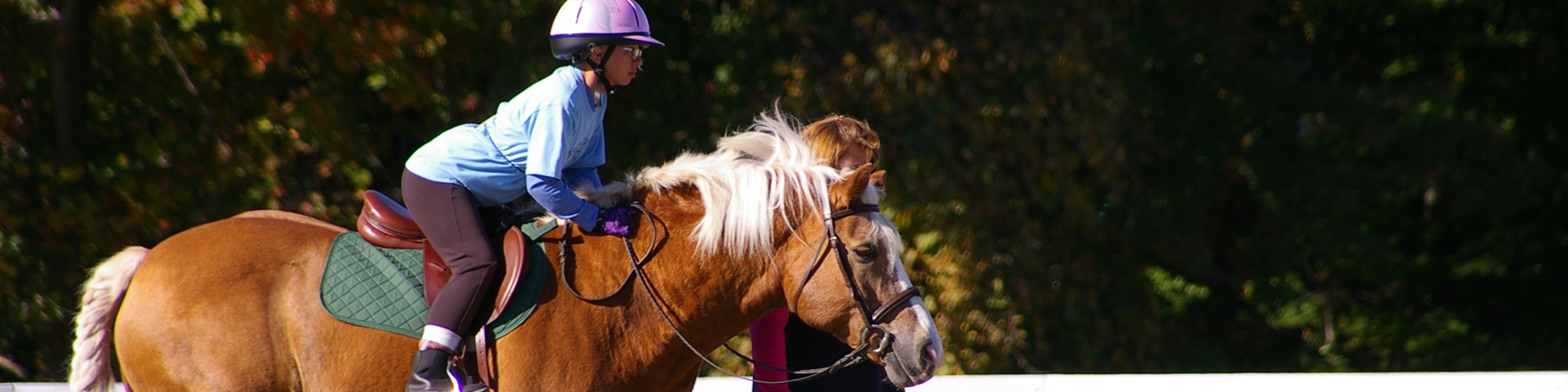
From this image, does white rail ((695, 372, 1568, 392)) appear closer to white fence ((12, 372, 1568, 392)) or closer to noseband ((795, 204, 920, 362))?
white fence ((12, 372, 1568, 392))

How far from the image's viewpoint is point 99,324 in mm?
3092

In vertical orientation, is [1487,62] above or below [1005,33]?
below

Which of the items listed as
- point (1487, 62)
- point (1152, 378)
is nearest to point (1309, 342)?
point (1487, 62)

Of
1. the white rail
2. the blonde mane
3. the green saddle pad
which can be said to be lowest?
the white rail

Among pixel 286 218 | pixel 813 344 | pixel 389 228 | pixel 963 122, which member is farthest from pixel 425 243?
pixel 963 122

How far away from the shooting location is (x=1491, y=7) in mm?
10172

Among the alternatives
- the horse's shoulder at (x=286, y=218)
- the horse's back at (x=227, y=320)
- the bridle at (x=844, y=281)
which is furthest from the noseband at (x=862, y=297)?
the horse's shoulder at (x=286, y=218)

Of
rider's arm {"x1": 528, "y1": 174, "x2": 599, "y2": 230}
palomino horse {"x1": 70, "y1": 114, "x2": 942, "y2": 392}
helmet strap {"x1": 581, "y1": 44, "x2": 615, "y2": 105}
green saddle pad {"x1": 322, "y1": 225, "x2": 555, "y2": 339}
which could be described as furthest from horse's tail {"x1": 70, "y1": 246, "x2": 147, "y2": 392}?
helmet strap {"x1": 581, "y1": 44, "x2": 615, "y2": 105}

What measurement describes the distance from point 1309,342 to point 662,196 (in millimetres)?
9208

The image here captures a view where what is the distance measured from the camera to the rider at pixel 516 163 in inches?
111

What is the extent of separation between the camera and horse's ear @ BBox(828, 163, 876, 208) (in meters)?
2.87

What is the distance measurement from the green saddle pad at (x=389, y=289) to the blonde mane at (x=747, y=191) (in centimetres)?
38

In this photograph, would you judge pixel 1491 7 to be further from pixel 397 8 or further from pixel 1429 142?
pixel 397 8

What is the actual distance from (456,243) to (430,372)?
1.01 feet
